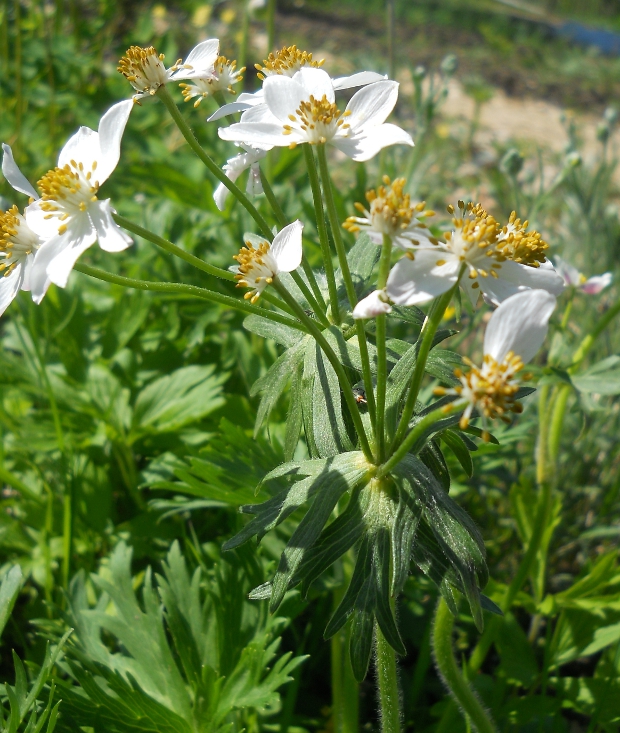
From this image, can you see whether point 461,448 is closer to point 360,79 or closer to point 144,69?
point 360,79

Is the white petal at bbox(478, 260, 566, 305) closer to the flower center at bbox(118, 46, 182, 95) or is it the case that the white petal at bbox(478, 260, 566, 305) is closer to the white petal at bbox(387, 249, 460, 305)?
the white petal at bbox(387, 249, 460, 305)

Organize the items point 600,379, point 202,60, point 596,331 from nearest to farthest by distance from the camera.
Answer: point 202,60 < point 600,379 < point 596,331

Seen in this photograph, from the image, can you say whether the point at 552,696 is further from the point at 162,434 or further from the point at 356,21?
the point at 356,21

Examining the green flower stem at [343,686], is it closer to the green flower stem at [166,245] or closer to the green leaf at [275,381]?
the green leaf at [275,381]

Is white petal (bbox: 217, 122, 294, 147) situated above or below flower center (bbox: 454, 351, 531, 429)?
above

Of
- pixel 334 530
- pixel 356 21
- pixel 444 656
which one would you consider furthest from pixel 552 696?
pixel 356 21

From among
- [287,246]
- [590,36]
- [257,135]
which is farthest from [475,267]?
[590,36]

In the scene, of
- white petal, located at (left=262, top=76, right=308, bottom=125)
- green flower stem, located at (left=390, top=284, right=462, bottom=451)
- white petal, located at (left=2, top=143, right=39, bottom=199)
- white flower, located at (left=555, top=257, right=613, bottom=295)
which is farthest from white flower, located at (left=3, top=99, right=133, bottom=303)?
white flower, located at (left=555, top=257, right=613, bottom=295)
